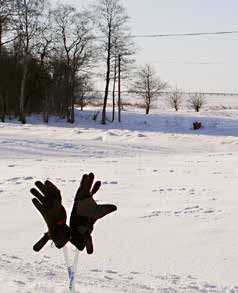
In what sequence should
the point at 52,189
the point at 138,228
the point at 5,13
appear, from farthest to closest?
1. the point at 5,13
2. the point at 138,228
3. the point at 52,189

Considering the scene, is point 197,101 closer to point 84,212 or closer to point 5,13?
point 5,13

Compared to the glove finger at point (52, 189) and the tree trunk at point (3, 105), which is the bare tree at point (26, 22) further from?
the glove finger at point (52, 189)

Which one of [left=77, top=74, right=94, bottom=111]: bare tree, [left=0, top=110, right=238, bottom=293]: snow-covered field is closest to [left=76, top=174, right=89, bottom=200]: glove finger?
[left=0, top=110, right=238, bottom=293]: snow-covered field

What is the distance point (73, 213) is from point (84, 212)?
0.07 metres

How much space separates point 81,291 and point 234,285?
4.32ft

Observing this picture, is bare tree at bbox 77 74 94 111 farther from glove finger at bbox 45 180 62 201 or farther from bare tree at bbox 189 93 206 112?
glove finger at bbox 45 180 62 201

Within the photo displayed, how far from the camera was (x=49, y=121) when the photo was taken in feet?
123

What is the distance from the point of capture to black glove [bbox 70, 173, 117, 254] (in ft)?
8.48

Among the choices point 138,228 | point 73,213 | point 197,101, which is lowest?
point 138,228

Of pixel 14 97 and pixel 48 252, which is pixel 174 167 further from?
pixel 14 97

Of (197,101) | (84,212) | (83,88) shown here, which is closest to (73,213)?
(84,212)

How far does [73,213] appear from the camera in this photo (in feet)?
8.62

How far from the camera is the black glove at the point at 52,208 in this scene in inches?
99.6

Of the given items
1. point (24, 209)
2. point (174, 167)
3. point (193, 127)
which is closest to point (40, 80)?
point (193, 127)
